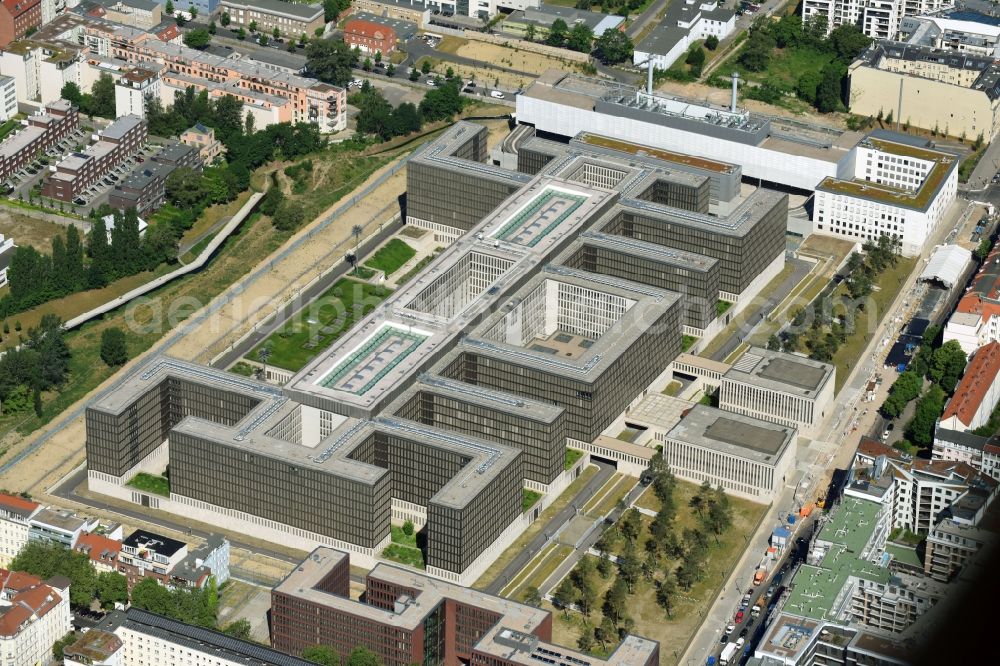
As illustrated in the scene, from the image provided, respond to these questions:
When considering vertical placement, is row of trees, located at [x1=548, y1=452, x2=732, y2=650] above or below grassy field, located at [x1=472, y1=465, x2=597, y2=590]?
above

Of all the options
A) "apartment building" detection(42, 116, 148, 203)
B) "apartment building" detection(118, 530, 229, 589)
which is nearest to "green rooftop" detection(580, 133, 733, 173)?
"apartment building" detection(42, 116, 148, 203)

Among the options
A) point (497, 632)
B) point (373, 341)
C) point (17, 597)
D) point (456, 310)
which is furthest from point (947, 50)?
point (17, 597)

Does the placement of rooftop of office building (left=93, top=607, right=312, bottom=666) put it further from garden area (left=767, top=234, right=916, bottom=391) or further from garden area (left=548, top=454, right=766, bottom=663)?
garden area (left=767, top=234, right=916, bottom=391)

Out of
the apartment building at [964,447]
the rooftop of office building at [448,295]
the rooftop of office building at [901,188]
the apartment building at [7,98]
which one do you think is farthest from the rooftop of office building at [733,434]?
the apartment building at [7,98]

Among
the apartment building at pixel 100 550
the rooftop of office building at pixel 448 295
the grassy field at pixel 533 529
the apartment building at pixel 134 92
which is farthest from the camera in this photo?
the apartment building at pixel 134 92

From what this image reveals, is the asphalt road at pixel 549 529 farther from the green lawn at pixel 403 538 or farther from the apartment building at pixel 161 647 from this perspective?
the apartment building at pixel 161 647

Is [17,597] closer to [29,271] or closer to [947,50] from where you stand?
[29,271]

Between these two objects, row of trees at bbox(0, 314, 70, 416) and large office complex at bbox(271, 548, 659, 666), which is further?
row of trees at bbox(0, 314, 70, 416)
